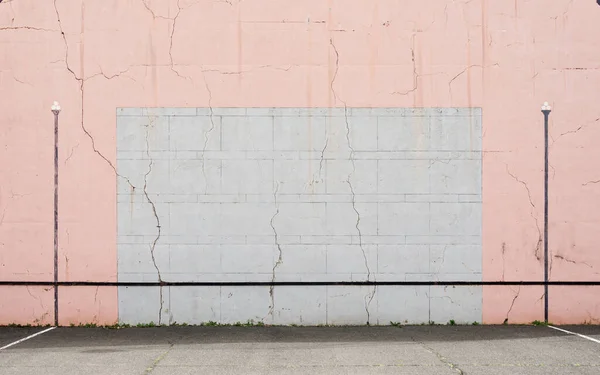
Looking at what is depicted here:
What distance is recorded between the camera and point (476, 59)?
8.68 m

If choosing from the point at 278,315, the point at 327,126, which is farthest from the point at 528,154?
the point at 278,315

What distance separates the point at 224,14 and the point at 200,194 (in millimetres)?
2419

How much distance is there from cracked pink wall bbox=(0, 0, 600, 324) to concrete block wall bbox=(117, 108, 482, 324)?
0.80 ft

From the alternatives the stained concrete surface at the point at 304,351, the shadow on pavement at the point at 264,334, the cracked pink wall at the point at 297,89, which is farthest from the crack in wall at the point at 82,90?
the stained concrete surface at the point at 304,351

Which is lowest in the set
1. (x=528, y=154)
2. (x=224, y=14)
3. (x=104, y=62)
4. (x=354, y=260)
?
(x=354, y=260)

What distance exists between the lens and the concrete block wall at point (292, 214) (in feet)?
28.2

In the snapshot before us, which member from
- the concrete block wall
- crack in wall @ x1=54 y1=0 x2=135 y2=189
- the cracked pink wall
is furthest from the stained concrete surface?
crack in wall @ x1=54 y1=0 x2=135 y2=189

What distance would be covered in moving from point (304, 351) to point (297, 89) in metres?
3.45

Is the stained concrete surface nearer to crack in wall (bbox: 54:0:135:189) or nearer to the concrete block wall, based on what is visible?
the concrete block wall

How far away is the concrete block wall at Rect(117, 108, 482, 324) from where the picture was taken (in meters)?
8.59

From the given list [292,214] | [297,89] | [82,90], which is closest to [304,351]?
[292,214]

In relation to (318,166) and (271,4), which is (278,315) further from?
(271,4)

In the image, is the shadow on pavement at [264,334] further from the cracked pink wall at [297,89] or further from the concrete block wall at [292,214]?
the cracked pink wall at [297,89]

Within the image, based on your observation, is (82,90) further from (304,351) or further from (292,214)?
(304,351)
